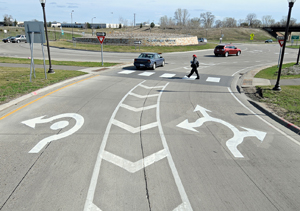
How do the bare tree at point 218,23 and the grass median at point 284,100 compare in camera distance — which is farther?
the bare tree at point 218,23

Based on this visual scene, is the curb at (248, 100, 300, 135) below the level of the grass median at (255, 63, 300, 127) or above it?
below

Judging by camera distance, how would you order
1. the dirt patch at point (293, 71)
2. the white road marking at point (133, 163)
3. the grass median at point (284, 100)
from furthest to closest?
the dirt patch at point (293, 71) → the grass median at point (284, 100) → the white road marking at point (133, 163)

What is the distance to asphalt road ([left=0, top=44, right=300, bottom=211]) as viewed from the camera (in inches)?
184

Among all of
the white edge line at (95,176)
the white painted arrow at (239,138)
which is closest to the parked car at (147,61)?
the white edge line at (95,176)

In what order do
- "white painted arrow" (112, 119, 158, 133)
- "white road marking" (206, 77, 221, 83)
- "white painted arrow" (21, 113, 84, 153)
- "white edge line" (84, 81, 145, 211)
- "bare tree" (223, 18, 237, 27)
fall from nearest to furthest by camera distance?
"white edge line" (84, 81, 145, 211), "white painted arrow" (21, 113, 84, 153), "white painted arrow" (112, 119, 158, 133), "white road marking" (206, 77, 221, 83), "bare tree" (223, 18, 237, 27)

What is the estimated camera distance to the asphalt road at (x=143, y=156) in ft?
15.4

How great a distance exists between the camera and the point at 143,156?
6.33 m

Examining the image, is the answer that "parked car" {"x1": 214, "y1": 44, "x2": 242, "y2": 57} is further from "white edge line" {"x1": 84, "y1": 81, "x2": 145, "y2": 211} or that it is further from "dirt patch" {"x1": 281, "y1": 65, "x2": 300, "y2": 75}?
"white edge line" {"x1": 84, "y1": 81, "x2": 145, "y2": 211}

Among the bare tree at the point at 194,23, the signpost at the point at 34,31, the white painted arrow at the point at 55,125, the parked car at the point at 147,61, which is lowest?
the white painted arrow at the point at 55,125

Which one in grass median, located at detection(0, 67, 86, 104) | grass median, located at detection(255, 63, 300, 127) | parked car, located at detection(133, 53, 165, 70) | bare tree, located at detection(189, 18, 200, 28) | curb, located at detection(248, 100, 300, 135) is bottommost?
curb, located at detection(248, 100, 300, 135)

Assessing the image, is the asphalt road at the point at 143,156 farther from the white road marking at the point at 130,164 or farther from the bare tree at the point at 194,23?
the bare tree at the point at 194,23

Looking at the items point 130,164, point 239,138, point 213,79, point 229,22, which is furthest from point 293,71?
point 229,22

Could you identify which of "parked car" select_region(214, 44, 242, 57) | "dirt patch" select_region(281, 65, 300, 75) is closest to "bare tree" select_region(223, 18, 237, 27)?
"parked car" select_region(214, 44, 242, 57)

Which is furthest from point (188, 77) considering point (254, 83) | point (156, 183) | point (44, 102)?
point (156, 183)
